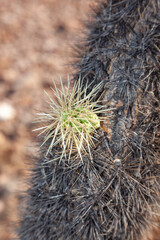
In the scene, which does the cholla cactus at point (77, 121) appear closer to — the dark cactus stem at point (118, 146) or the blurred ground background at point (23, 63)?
the dark cactus stem at point (118, 146)

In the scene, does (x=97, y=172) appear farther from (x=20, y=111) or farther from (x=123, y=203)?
(x=20, y=111)

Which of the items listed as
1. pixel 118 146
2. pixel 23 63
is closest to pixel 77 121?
pixel 118 146

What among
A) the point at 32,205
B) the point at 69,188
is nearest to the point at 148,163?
the point at 69,188

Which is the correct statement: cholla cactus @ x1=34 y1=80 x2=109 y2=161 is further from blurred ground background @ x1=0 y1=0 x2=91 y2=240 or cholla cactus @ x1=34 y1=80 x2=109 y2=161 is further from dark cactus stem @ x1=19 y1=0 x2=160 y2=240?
blurred ground background @ x1=0 y1=0 x2=91 y2=240

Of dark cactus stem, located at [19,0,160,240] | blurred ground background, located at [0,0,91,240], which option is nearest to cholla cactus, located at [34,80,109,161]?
dark cactus stem, located at [19,0,160,240]

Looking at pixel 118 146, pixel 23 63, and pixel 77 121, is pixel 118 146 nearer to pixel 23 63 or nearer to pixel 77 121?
pixel 77 121

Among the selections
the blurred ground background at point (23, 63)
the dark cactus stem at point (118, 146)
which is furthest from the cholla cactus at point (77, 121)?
the blurred ground background at point (23, 63)
